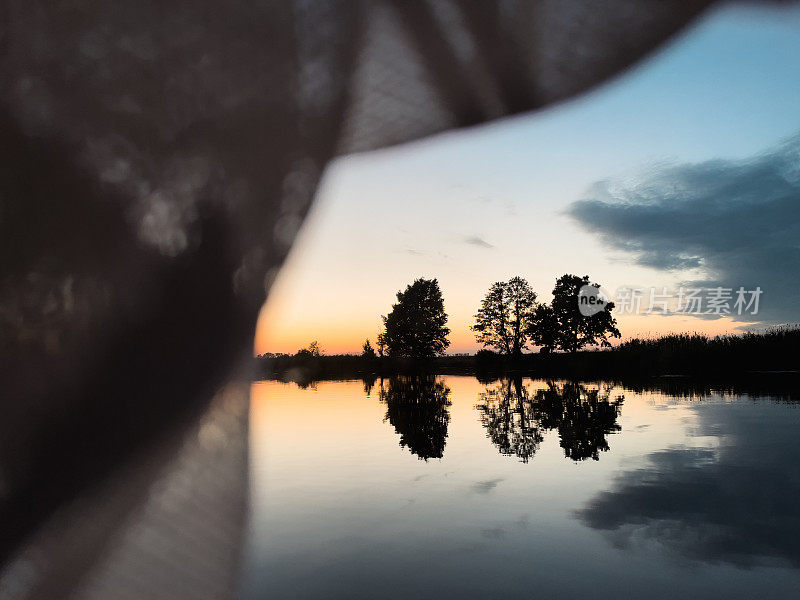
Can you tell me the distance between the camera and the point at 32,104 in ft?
2.59

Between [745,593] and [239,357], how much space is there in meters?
3.30

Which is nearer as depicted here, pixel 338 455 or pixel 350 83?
pixel 350 83

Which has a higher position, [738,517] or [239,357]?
[239,357]

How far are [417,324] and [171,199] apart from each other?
2124 inches

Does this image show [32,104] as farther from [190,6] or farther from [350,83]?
[350,83]

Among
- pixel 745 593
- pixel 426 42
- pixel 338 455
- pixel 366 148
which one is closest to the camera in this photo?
pixel 426 42

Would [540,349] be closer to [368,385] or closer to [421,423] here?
[368,385]

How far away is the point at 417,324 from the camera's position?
54688 millimetres

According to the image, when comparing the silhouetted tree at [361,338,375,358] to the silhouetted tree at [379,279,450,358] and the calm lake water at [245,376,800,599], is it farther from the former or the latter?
the calm lake water at [245,376,800,599]

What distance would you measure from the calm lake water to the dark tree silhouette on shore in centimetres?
4360

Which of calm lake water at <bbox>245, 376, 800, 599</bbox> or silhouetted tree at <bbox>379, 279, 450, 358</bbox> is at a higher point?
silhouetted tree at <bbox>379, 279, 450, 358</bbox>

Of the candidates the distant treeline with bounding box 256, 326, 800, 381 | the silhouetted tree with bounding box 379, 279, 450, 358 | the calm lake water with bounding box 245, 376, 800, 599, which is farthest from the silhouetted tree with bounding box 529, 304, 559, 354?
the calm lake water with bounding box 245, 376, 800, 599

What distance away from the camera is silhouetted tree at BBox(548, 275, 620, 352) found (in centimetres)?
5094

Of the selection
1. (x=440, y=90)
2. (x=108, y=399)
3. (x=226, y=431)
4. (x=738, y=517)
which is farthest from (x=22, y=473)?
(x=738, y=517)
